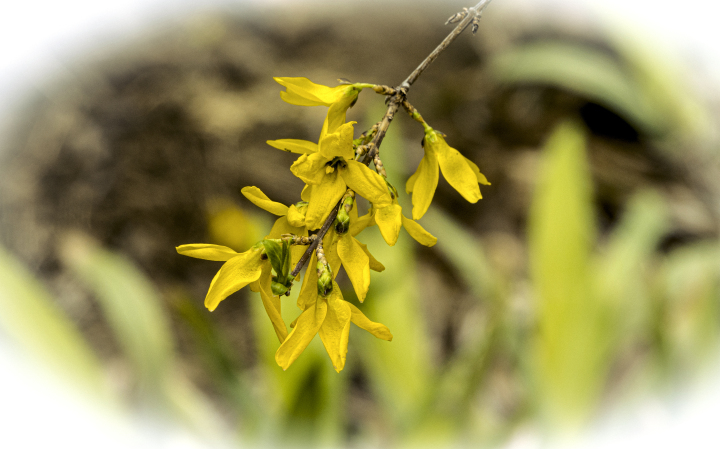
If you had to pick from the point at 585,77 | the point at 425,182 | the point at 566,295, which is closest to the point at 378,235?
the point at 566,295

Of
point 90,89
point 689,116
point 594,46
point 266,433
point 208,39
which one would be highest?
point 594,46

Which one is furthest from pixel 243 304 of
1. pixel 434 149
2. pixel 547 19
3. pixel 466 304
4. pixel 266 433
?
pixel 547 19

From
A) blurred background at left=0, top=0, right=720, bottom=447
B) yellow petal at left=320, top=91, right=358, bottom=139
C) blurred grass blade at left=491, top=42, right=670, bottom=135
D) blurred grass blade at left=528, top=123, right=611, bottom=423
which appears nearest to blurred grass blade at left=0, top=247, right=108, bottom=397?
blurred background at left=0, top=0, right=720, bottom=447

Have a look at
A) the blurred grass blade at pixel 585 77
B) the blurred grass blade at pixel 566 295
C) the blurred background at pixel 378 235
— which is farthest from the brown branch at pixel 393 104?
the blurred grass blade at pixel 585 77

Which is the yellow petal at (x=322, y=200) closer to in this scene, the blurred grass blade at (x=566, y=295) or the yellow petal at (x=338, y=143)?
the yellow petal at (x=338, y=143)

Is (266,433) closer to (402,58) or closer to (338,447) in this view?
(338,447)

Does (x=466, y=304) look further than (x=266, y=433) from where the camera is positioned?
Yes
